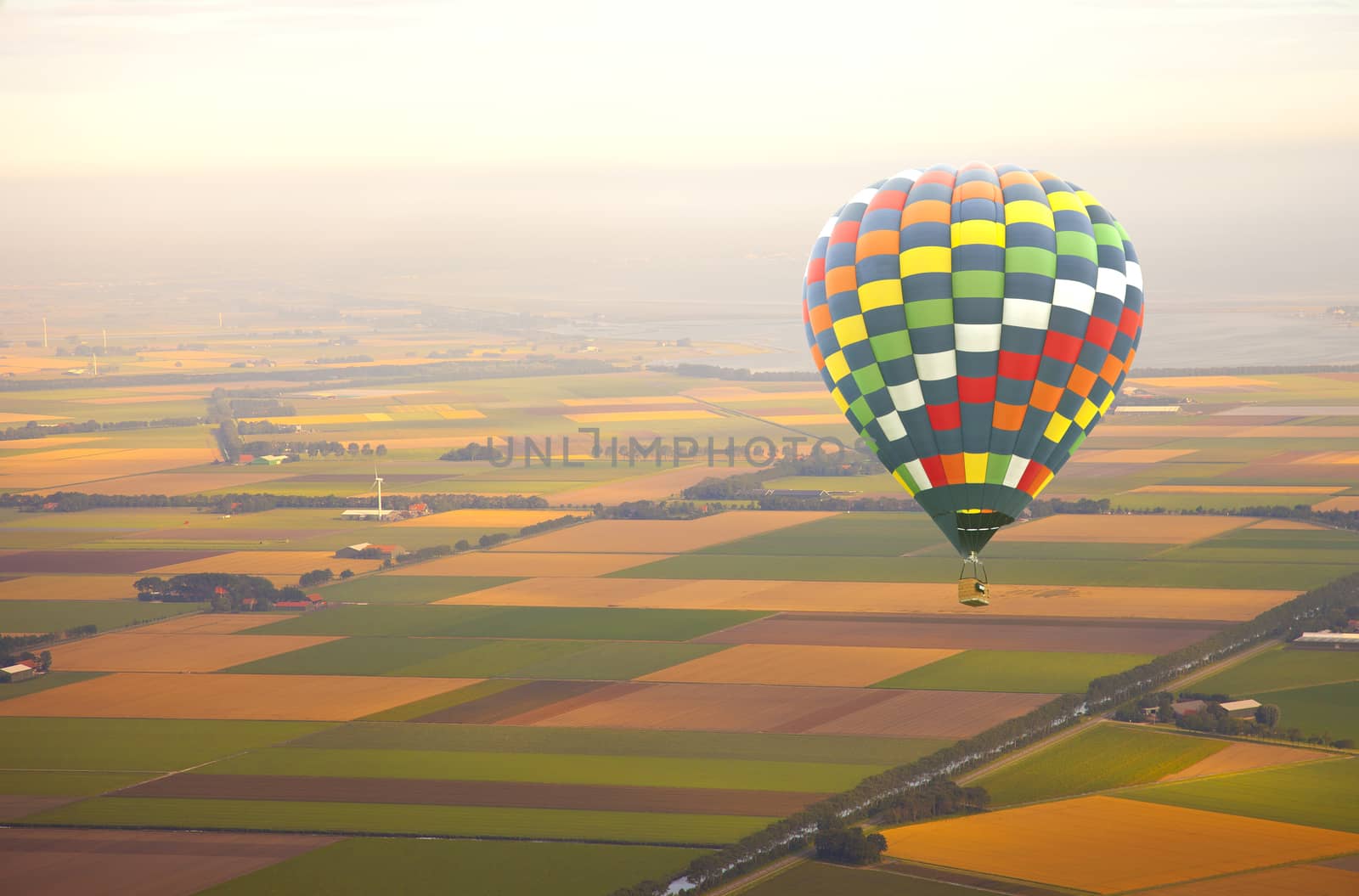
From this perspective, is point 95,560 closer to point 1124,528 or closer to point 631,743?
point 631,743

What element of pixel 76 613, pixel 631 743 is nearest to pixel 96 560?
pixel 76 613

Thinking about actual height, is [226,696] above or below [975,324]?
below

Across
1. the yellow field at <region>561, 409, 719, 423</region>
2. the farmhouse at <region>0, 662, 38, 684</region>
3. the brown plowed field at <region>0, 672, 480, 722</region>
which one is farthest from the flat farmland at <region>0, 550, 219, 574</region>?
the yellow field at <region>561, 409, 719, 423</region>

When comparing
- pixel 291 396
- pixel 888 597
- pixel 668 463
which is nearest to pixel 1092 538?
pixel 888 597

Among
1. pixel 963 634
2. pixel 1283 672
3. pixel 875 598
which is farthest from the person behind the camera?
pixel 875 598

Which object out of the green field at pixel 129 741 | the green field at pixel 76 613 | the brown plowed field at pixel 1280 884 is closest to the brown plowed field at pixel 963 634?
the green field at pixel 129 741

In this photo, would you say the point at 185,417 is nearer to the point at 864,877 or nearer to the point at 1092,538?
the point at 1092,538

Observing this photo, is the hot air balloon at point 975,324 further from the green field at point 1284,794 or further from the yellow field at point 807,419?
the yellow field at point 807,419
